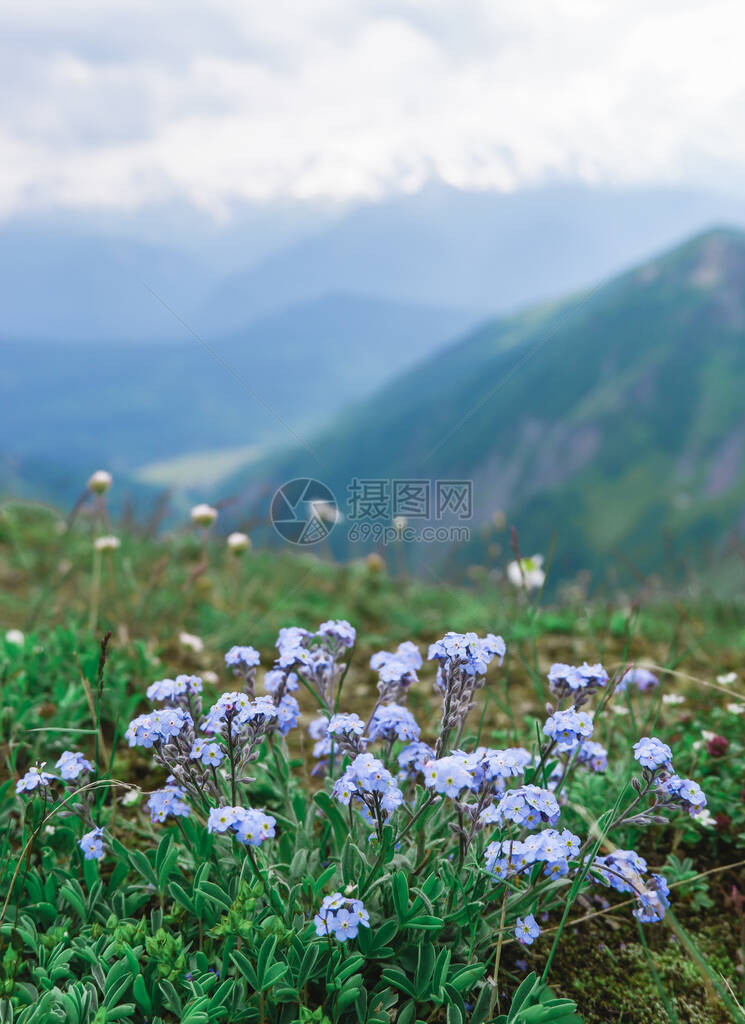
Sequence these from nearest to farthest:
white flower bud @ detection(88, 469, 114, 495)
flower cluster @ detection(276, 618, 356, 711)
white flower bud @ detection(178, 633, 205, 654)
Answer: flower cluster @ detection(276, 618, 356, 711) < white flower bud @ detection(178, 633, 205, 654) < white flower bud @ detection(88, 469, 114, 495)

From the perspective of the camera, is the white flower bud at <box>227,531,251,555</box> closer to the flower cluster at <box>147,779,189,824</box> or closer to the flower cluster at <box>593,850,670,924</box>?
the flower cluster at <box>147,779,189,824</box>

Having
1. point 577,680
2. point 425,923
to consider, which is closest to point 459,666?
point 577,680

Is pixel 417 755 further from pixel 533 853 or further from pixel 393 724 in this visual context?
pixel 533 853

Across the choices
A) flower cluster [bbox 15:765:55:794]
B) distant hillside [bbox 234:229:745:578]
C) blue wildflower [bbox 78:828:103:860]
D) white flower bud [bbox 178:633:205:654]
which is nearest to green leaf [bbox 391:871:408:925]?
blue wildflower [bbox 78:828:103:860]

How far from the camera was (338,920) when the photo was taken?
1745 mm

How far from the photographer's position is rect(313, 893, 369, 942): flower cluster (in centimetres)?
172

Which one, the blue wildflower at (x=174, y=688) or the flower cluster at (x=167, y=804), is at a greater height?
the blue wildflower at (x=174, y=688)

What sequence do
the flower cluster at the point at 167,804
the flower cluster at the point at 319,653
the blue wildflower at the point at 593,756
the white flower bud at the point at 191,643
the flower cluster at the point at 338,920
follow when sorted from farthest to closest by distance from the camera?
the white flower bud at the point at 191,643 → the blue wildflower at the point at 593,756 → the flower cluster at the point at 319,653 → the flower cluster at the point at 167,804 → the flower cluster at the point at 338,920

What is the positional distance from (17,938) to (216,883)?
64cm

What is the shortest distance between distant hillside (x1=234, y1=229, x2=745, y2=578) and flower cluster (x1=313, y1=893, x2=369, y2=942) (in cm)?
9765

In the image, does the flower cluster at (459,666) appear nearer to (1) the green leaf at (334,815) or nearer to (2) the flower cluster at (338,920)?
(1) the green leaf at (334,815)

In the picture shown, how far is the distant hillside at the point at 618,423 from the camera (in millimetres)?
121500

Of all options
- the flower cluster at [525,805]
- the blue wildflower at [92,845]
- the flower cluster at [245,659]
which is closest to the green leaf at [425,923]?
the flower cluster at [525,805]

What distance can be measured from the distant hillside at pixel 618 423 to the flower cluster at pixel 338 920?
320 feet
